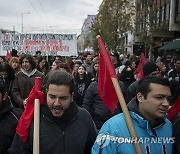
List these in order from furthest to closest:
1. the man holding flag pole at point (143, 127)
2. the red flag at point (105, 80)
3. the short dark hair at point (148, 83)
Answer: the red flag at point (105, 80) → the short dark hair at point (148, 83) → the man holding flag pole at point (143, 127)

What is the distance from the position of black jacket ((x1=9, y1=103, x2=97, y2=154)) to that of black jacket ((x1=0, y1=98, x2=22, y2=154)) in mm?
356

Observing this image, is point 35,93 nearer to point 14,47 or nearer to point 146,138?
point 146,138

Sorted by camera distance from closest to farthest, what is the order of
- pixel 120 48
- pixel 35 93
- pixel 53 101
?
pixel 53 101, pixel 35 93, pixel 120 48

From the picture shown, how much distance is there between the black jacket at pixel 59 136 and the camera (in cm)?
278

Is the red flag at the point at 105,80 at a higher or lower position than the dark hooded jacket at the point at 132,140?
higher

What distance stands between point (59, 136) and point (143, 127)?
651 mm

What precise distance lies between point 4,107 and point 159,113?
143 cm

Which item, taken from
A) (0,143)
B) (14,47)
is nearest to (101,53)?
(0,143)

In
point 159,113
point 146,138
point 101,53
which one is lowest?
point 146,138

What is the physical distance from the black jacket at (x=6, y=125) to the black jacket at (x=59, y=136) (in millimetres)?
356

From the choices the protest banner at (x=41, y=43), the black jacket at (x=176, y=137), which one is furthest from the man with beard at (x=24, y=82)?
the protest banner at (x=41, y=43)

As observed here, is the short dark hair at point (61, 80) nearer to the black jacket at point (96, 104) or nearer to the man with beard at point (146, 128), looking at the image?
the man with beard at point (146, 128)

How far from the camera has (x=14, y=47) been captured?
1153 centimetres

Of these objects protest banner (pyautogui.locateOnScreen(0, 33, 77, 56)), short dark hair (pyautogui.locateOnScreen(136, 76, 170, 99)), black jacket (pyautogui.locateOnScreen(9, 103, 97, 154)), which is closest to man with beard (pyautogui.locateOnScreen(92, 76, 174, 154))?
short dark hair (pyautogui.locateOnScreen(136, 76, 170, 99))
